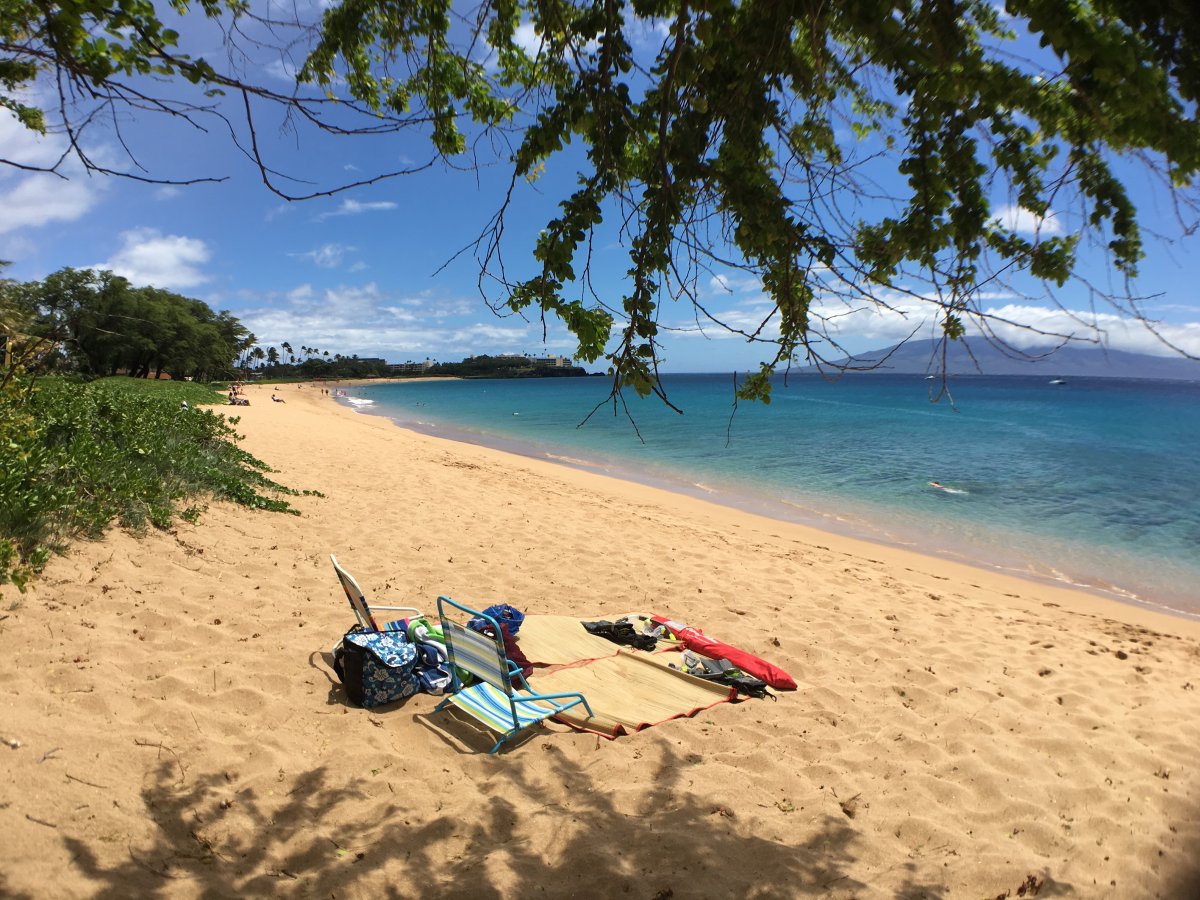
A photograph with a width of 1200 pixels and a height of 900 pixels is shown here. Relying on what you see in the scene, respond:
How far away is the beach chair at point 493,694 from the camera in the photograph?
138 inches

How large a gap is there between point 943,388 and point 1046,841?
249 cm

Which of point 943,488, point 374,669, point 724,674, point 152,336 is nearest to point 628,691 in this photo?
point 724,674

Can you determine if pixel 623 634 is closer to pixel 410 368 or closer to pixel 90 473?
pixel 90 473

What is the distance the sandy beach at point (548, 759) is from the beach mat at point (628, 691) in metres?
0.13

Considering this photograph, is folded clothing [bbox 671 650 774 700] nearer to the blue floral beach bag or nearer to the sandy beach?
the sandy beach

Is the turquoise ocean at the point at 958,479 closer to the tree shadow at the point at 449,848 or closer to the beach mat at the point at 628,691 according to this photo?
the beach mat at the point at 628,691

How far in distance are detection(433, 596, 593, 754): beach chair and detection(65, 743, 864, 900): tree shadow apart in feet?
1.37

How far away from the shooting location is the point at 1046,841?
10.0 ft

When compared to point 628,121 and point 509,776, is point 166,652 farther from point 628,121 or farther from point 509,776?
point 628,121

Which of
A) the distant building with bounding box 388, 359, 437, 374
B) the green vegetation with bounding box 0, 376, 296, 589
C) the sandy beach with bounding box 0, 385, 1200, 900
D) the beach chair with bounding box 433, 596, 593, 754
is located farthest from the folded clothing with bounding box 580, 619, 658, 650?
the distant building with bounding box 388, 359, 437, 374

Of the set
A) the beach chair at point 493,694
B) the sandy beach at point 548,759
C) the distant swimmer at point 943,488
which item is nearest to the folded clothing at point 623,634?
the sandy beach at point 548,759

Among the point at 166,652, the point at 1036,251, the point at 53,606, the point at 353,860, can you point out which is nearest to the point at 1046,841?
the point at 1036,251

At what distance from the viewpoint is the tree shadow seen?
2385 mm

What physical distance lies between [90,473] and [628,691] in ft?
14.9
